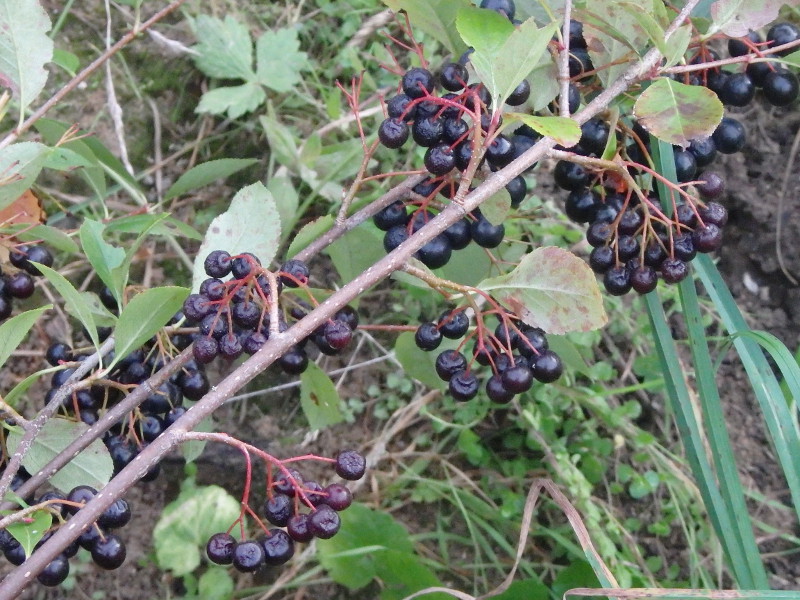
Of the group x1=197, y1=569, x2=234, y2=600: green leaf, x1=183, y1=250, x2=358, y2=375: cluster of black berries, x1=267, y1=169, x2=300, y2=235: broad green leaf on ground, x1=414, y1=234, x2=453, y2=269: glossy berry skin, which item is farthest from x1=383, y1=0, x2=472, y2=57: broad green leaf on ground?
x1=197, y1=569, x2=234, y2=600: green leaf

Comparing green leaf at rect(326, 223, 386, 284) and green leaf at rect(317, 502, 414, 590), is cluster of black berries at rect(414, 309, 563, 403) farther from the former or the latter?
green leaf at rect(317, 502, 414, 590)

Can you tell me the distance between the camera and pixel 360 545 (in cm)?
181

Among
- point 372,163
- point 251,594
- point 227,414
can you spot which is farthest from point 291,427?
point 372,163

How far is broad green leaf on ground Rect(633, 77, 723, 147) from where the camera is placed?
117cm

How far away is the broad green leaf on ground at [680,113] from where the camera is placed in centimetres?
117

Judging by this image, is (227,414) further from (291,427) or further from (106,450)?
(106,450)

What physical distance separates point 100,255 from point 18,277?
23cm

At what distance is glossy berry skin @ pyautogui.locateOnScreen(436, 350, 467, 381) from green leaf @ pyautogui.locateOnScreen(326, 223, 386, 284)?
29cm

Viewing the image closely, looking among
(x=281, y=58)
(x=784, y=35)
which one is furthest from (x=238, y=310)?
(x=281, y=58)

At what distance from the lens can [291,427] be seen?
2094 millimetres

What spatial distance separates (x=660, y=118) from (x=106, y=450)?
0.99 m

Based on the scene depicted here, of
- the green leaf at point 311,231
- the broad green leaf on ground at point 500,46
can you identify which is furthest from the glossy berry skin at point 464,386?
the broad green leaf on ground at point 500,46

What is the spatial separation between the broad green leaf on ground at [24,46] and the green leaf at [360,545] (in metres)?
1.10

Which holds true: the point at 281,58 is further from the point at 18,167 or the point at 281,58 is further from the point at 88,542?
the point at 88,542
